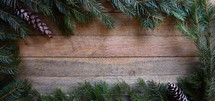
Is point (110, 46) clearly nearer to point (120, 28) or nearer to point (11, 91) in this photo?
point (120, 28)

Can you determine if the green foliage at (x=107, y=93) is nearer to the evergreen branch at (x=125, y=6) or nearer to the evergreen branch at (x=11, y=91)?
the evergreen branch at (x=11, y=91)

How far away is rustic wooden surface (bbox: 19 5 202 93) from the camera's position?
102cm

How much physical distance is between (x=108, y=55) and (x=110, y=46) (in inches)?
1.4

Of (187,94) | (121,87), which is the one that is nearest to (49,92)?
(121,87)

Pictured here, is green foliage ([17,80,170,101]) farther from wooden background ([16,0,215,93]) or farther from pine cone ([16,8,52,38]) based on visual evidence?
pine cone ([16,8,52,38])

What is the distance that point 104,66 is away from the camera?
1.04 m

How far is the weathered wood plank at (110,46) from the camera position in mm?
1026

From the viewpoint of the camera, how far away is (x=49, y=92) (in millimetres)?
1052

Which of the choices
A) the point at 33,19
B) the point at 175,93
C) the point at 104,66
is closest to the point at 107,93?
the point at 104,66

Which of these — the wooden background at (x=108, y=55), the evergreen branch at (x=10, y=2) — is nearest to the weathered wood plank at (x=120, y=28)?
the wooden background at (x=108, y=55)

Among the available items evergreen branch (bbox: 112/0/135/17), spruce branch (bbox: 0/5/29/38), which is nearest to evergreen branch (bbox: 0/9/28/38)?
spruce branch (bbox: 0/5/29/38)

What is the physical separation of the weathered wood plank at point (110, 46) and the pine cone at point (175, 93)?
5.9 inches

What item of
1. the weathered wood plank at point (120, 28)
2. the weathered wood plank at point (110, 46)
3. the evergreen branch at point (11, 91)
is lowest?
the evergreen branch at point (11, 91)

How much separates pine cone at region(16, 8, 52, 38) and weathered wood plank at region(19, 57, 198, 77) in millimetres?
124
